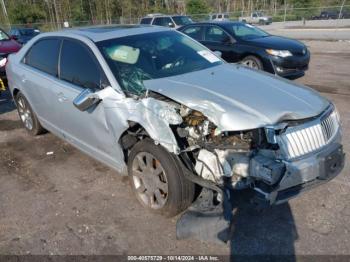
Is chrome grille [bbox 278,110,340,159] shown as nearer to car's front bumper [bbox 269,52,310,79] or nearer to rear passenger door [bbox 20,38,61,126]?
rear passenger door [bbox 20,38,61,126]

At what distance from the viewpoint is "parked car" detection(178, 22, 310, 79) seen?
28.0 feet

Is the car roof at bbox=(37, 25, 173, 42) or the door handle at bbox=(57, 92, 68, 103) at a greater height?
the car roof at bbox=(37, 25, 173, 42)

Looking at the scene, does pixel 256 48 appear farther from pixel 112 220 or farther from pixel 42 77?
pixel 112 220

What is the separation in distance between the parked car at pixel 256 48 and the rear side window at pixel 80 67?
4932 millimetres

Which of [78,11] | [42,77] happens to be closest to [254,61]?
[42,77]

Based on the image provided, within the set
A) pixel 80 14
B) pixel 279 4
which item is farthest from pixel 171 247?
pixel 279 4

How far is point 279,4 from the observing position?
6319 centimetres

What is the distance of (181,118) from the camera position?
121 inches

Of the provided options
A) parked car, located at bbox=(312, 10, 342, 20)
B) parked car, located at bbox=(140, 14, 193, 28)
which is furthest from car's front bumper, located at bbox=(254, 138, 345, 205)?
parked car, located at bbox=(312, 10, 342, 20)

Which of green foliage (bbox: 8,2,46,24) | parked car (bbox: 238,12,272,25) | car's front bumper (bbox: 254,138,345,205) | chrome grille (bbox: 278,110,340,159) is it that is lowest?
parked car (bbox: 238,12,272,25)

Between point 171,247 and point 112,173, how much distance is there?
159 cm

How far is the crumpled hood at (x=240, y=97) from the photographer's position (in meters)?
2.89

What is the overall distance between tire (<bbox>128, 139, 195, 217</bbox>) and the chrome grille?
88 cm

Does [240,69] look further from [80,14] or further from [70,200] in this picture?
[80,14]
